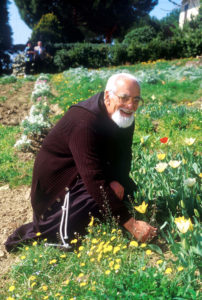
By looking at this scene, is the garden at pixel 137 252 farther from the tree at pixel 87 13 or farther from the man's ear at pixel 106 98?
the tree at pixel 87 13

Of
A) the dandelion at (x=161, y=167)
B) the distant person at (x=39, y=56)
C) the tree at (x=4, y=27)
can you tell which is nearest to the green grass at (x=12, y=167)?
the dandelion at (x=161, y=167)

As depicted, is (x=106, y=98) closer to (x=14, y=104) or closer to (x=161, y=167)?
(x=161, y=167)

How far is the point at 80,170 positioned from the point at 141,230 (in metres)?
0.59

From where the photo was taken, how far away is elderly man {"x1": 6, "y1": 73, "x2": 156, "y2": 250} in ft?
7.23

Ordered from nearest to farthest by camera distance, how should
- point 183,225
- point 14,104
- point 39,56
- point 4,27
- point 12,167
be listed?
point 183,225 → point 12,167 → point 14,104 → point 39,56 → point 4,27

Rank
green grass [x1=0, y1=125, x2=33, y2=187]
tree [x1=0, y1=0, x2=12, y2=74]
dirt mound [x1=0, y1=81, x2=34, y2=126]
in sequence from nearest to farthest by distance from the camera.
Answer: green grass [x1=0, y1=125, x2=33, y2=187] → dirt mound [x1=0, y1=81, x2=34, y2=126] → tree [x1=0, y1=0, x2=12, y2=74]

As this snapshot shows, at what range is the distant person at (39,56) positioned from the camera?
18.5 metres

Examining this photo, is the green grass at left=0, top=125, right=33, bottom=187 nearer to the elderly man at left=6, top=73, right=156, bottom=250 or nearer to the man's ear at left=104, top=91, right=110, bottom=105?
the elderly man at left=6, top=73, right=156, bottom=250

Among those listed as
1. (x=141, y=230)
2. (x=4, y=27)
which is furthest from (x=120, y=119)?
(x=4, y=27)

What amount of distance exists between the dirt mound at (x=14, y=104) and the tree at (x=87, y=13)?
65.2ft

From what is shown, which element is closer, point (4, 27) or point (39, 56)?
point (39, 56)

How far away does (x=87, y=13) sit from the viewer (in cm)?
3203

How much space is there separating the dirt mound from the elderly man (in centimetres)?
484

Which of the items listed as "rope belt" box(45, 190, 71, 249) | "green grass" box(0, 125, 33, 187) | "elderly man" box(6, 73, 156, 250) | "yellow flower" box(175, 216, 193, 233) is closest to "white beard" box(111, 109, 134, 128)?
"elderly man" box(6, 73, 156, 250)
